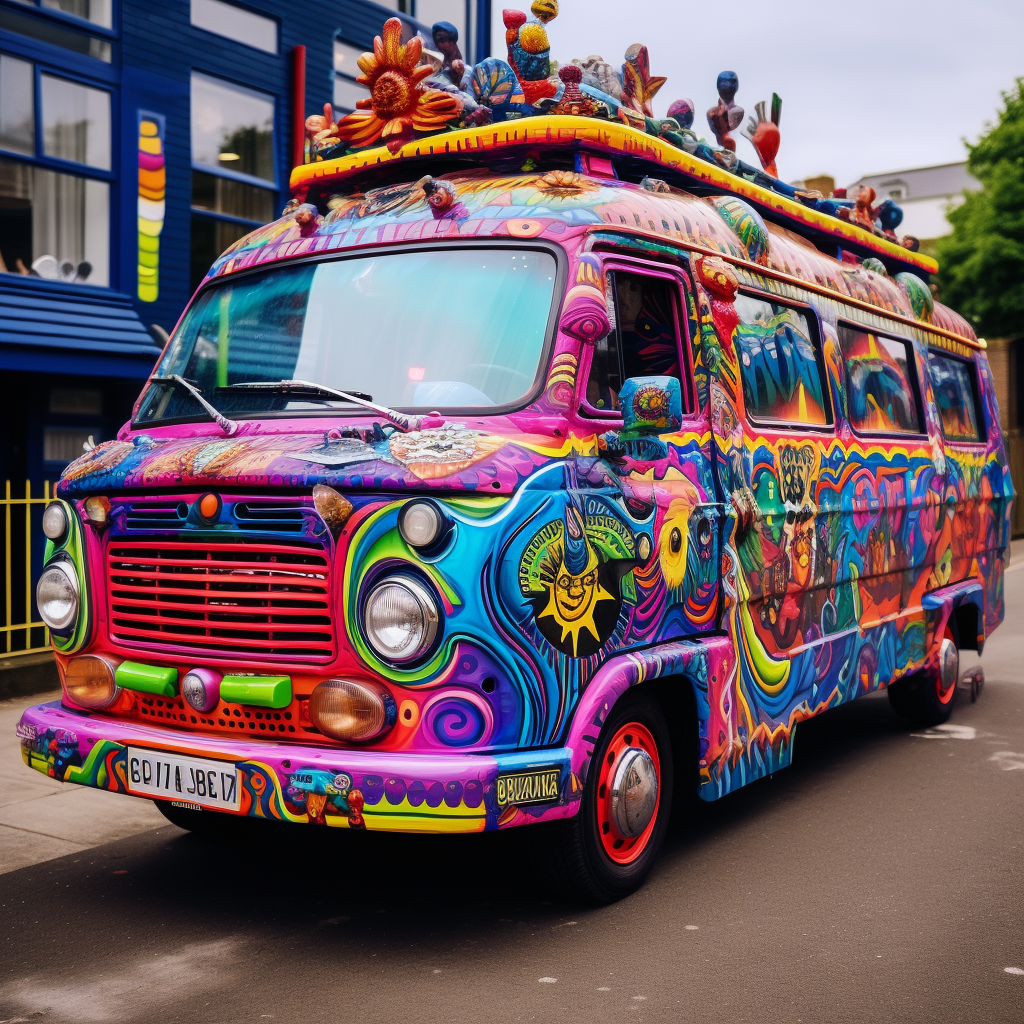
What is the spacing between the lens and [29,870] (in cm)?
542

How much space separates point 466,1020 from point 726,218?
3685 mm

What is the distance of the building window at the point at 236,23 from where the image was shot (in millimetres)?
13852

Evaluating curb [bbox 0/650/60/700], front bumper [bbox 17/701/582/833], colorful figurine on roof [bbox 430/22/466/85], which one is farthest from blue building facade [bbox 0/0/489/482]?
front bumper [bbox 17/701/582/833]

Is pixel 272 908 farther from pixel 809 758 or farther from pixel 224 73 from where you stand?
pixel 224 73

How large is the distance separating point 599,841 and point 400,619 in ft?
3.96

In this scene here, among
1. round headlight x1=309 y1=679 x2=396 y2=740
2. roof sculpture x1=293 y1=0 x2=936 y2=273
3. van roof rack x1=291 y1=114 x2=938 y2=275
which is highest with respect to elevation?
roof sculpture x1=293 y1=0 x2=936 y2=273

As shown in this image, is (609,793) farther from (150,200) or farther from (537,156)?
(150,200)

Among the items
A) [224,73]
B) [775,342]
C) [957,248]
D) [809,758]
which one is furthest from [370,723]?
[957,248]

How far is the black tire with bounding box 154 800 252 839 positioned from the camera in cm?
565

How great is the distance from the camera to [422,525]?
13.0 ft

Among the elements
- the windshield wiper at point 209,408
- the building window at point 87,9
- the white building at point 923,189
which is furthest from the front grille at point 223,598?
Result: the white building at point 923,189

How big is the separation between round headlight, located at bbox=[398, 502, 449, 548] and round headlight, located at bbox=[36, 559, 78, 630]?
1.48 meters

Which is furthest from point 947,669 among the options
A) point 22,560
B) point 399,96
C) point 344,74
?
point 344,74

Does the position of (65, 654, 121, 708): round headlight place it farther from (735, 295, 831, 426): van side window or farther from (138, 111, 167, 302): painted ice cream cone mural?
(138, 111, 167, 302): painted ice cream cone mural
